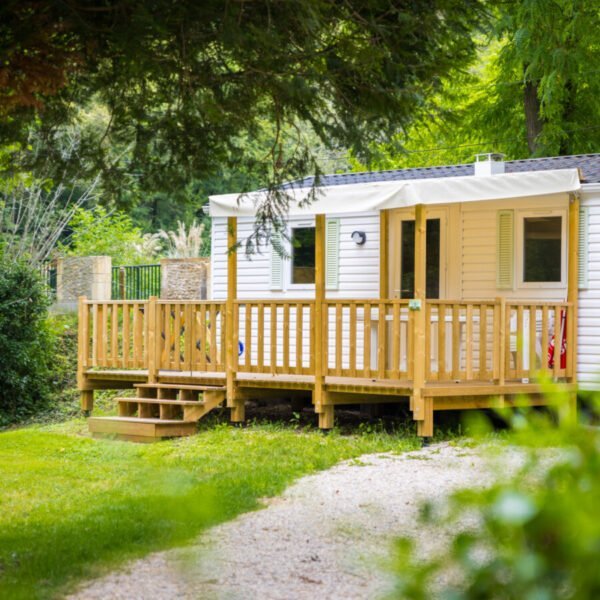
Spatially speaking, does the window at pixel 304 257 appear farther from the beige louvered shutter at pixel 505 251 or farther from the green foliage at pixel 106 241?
the green foliage at pixel 106 241

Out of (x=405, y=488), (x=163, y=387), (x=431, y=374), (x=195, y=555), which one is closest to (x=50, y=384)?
(x=163, y=387)

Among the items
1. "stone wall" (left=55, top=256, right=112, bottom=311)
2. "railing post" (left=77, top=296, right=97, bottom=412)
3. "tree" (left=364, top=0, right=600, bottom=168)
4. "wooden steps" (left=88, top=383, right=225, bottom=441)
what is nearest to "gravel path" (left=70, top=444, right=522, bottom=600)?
"wooden steps" (left=88, top=383, right=225, bottom=441)

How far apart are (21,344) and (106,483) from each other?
829 centimetres

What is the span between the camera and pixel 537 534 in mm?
1224

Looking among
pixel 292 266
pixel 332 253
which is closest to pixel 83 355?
pixel 292 266

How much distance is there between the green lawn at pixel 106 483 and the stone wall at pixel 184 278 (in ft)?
24.9

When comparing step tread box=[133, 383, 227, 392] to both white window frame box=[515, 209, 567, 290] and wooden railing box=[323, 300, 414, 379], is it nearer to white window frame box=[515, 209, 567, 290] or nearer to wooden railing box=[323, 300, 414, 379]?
wooden railing box=[323, 300, 414, 379]

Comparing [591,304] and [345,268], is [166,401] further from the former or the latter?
[591,304]

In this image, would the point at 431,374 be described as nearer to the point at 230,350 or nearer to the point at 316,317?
the point at 316,317

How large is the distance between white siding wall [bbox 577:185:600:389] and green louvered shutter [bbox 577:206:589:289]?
0.12ft

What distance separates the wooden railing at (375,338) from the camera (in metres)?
12.2

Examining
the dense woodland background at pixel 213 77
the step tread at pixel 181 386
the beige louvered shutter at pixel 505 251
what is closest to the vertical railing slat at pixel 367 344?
the step tread at pixel 181 386

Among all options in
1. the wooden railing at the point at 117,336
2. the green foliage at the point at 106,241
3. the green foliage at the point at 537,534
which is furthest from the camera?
the green foliage at the point at 106,241

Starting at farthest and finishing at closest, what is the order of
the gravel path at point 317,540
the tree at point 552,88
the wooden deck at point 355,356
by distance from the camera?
1. the tree at point 552,88
2. the wooden deck at point 355,356
3. the gravel path at point 317,540
